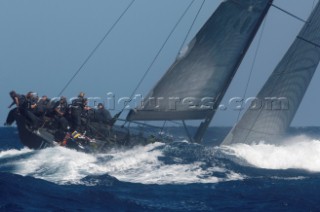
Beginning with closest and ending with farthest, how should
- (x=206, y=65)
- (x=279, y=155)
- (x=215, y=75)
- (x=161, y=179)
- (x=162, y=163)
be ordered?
(x=161, y=179) → (x=162, y=163) → (x=206, y=65) → (x=215, y=75) → (x=279, y=155)

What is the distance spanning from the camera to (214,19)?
18.5 meters

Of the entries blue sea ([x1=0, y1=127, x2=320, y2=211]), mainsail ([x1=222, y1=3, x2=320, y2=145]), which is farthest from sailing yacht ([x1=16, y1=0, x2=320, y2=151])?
blue sea ([x1=0, y1=127, x2=320, y2=211])

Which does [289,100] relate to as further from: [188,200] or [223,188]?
[188,200]

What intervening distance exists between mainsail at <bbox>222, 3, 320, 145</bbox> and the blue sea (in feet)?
1.90

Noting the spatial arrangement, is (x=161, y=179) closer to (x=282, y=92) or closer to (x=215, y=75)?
(x=215, y=75)

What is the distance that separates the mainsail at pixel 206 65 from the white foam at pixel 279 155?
1743 mm

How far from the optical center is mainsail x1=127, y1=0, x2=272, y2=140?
1828 centimetres

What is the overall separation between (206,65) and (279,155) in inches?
156

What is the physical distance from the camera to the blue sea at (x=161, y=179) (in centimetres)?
1145

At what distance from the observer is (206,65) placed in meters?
18.7

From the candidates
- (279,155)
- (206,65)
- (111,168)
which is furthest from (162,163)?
(279,155)

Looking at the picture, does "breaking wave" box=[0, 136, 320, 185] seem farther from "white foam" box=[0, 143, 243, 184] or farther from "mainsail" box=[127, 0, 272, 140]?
"mainsail" box=[127, 0, 272, 140]


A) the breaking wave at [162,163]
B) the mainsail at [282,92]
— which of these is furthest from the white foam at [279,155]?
the mainsail at [282,92]

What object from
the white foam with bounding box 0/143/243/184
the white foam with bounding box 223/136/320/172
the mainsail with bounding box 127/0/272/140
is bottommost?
the white foam with bounding box 0/143/243/184
